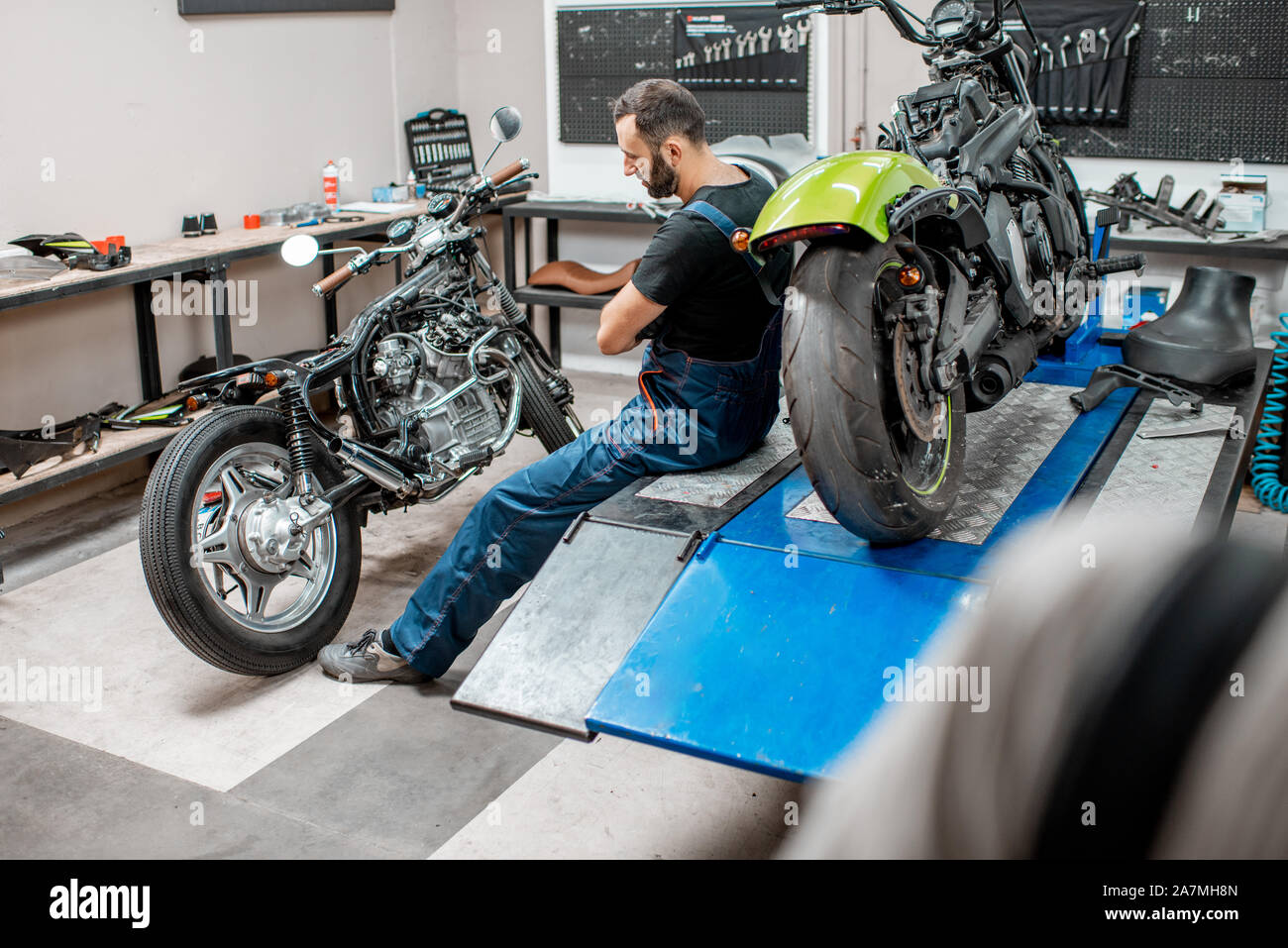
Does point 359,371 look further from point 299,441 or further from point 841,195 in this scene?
point 841,195

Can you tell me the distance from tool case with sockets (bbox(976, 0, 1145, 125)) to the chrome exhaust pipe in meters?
3.36

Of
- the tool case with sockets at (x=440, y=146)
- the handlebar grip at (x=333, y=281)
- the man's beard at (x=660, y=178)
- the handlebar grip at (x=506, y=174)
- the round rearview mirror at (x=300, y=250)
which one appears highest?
the tool case with sockets at (x=440, y=146)

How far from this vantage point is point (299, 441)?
3.05m

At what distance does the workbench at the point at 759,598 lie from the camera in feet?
6.08

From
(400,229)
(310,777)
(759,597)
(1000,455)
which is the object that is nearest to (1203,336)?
(1000,455)

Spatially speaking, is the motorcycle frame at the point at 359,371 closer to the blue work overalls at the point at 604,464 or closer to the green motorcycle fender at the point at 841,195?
the blue work overalls at the point at 604,464

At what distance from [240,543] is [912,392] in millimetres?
1779

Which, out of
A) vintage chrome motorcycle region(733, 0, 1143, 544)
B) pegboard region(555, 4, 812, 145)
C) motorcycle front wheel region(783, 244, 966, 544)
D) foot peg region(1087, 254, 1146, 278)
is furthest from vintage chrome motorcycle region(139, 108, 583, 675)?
pegboard region(555, 4, 812, 145)

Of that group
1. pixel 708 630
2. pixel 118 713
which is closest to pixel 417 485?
pixel 118 713

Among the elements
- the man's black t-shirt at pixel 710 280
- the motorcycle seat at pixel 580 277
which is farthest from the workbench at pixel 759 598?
the motorcycle seat at pixel 580 277

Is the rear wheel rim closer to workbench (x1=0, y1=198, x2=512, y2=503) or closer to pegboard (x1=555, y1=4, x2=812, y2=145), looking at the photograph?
workbench (x1=0, y1=198, x2=512, y2=503)

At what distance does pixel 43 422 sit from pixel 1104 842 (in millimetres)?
4679

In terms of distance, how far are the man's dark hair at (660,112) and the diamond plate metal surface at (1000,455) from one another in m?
0.92
